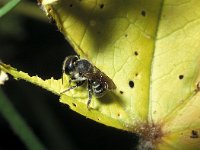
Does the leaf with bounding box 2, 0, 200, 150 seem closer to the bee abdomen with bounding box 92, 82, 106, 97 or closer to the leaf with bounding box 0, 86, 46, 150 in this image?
the bee abdomen with bounding box 92, 82, 106, 97

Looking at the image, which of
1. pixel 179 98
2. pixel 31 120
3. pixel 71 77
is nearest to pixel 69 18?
pixel 71 77

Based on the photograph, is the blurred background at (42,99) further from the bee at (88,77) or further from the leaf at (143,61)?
the leaf at (143,61)

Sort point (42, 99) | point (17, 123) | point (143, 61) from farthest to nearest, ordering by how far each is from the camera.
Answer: point (42, 99), point (17, 123), point (143, 61)

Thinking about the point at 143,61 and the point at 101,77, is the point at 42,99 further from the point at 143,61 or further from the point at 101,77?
the point at 143,61

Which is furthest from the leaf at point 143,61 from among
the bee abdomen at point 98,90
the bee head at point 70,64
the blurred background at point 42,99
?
the blurred background at point 42,99

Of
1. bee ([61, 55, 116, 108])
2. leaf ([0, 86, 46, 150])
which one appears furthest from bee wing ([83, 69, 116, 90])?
leaf ([0, 86, 46, 150])

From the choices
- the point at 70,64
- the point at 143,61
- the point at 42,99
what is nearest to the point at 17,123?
the point at 70,64
